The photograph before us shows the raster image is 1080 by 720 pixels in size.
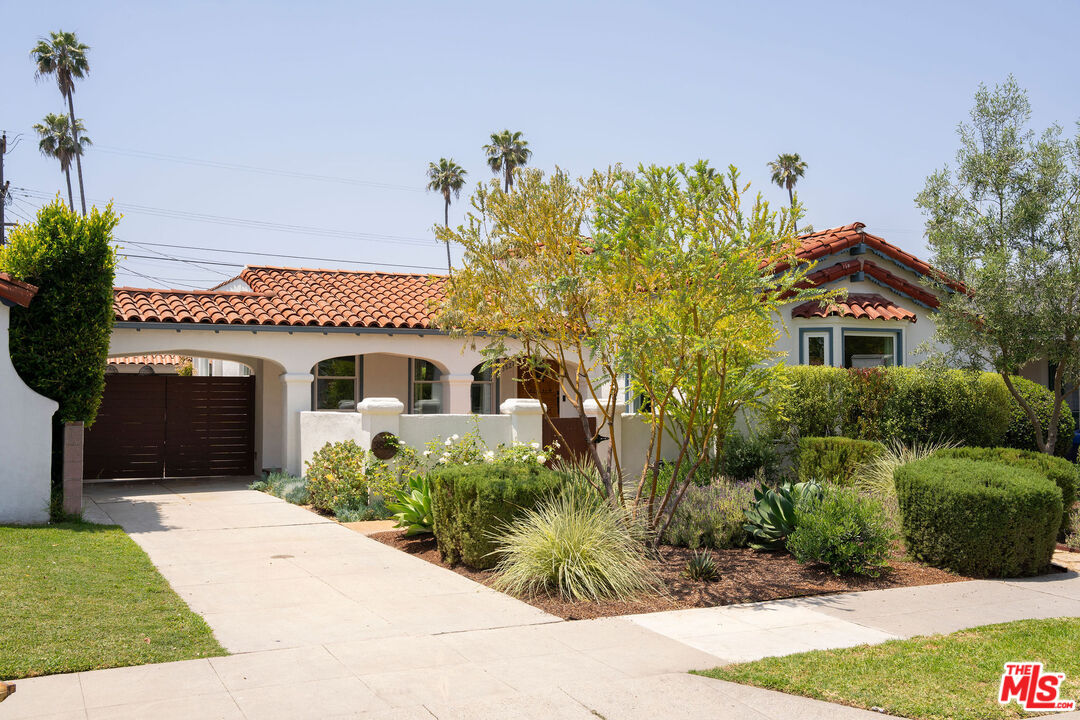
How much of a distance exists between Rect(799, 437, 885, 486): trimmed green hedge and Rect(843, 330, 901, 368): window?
3.25 metres

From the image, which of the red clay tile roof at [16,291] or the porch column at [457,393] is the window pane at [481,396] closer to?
the porch column at [457,393]

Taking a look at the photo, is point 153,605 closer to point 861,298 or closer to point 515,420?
point 515,420

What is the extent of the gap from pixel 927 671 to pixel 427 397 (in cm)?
1714

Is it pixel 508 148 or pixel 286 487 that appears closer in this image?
pixel 286 487

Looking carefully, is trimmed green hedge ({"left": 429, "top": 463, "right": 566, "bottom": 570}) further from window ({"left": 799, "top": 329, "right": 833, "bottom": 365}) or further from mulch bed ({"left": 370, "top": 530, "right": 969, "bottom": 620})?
window ({"left": 799, "top": 329, "right": 833, "bottom": 365})

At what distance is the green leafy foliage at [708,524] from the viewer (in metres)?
10.5

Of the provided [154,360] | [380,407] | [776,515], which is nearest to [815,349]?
[776,515]

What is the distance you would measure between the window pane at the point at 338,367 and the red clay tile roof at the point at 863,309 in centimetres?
1013

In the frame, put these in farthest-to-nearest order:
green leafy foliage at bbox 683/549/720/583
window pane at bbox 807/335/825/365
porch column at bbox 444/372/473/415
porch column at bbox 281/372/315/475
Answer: porch column at bbox 444/372/473/415 → porch column at bbox 281/372/315/475 → window pane at bbox 807/335/825/365 → green leafy foliage at bbox 683/549/720/583

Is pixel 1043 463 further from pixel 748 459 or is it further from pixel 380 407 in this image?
pixel 380 407

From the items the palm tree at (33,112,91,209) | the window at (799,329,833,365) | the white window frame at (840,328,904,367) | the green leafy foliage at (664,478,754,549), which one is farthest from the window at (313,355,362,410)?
the palm tree at (33,112,91,209)

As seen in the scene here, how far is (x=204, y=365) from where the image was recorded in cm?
2594

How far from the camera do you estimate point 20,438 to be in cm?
1196

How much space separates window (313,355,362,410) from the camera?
20594 millimetres
